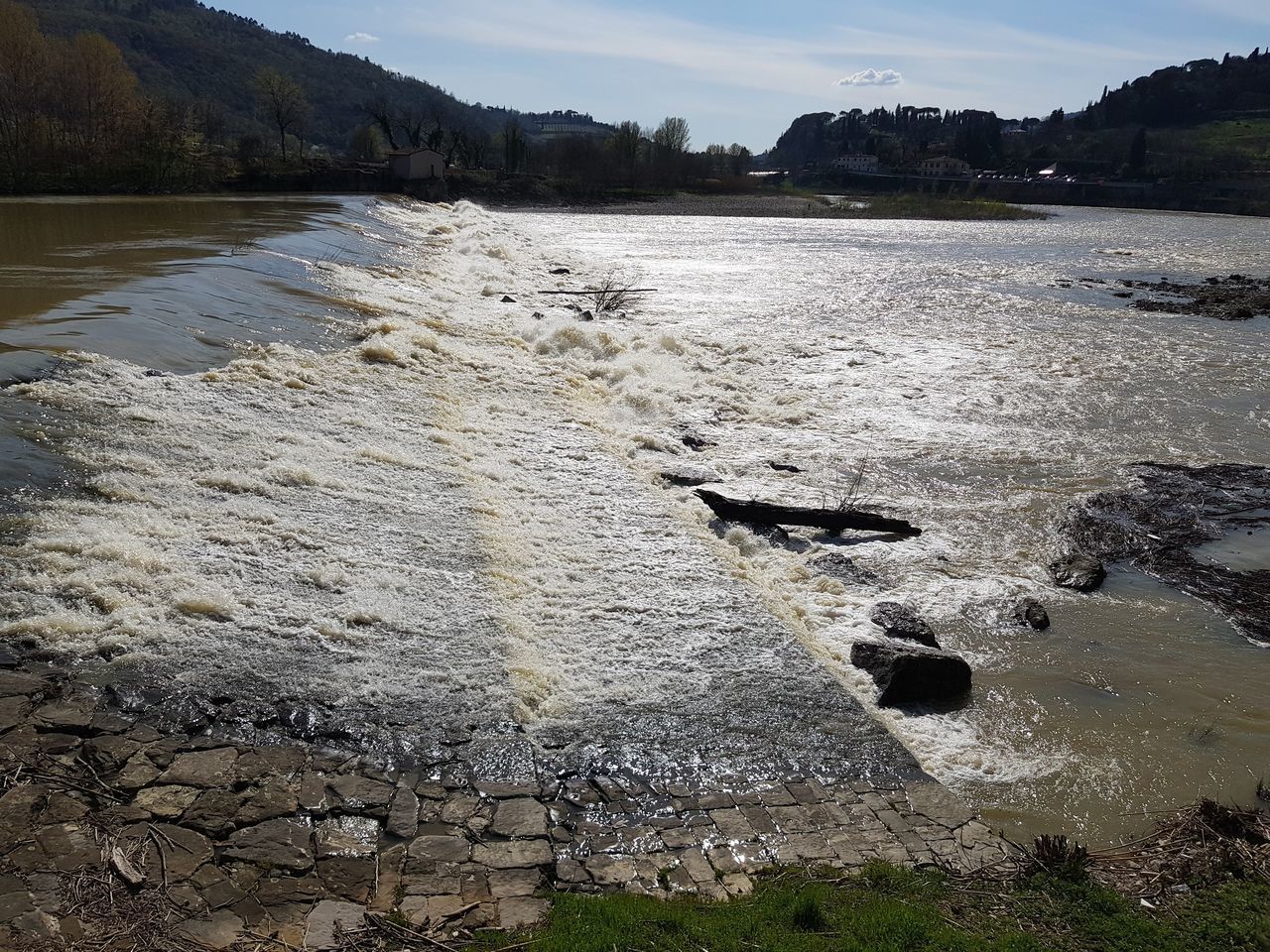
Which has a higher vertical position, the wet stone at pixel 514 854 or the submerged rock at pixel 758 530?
the submerged rock at pixel 758 530

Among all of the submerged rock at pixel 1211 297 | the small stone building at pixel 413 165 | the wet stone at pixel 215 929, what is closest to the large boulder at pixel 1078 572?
the wet stone at pixel 215 929

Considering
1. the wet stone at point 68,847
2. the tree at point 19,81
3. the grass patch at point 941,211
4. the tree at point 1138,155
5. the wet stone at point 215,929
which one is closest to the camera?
the wet stone at point 215,929

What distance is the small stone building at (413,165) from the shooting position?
209 feet

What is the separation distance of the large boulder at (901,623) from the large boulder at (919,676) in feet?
1.84

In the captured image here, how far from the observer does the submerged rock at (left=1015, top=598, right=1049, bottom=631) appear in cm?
898

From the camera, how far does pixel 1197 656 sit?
8.48 meters

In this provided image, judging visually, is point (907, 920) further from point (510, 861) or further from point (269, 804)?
point (269, 804)

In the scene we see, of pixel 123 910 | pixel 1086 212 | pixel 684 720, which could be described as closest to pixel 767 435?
pixel 684 720

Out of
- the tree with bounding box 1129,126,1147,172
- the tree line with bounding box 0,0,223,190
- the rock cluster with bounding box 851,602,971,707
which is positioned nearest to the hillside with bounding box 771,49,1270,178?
the tree with bounding box 1129,126,1147,172

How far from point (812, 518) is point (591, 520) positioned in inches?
116

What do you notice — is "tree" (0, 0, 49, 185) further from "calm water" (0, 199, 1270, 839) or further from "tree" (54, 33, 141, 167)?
"calm water" (0, 199, 1270, 839)

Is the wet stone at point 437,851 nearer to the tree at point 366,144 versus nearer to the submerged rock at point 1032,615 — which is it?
the submerged rock at point 1032,615

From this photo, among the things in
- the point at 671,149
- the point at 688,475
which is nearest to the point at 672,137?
the point at 671,149

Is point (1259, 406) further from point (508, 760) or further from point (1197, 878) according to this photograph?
point (508, 760)
